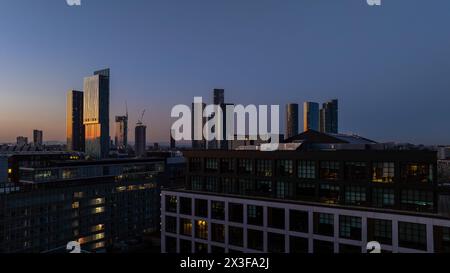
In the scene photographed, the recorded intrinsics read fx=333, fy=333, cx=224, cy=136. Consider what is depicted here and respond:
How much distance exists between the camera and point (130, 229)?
133 meters

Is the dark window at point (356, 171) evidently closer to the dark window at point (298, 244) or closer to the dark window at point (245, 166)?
the dark window at point (298, 244)

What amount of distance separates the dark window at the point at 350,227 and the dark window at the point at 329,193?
4504 mm

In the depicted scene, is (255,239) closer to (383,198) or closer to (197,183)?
(197,183)

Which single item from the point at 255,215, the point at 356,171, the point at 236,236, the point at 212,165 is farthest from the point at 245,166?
the point at 356,171

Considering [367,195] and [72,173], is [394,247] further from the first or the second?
[72,173]

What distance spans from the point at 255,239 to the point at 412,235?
28.7 metres

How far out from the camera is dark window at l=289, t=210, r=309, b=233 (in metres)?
62.2

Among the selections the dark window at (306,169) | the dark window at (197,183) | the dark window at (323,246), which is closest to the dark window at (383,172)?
the dark window at (306,169)

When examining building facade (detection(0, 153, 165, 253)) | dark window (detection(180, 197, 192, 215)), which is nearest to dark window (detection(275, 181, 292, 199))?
dark window (detection(180, 197, 192, 215))

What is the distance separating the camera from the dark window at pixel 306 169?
6519 cm
